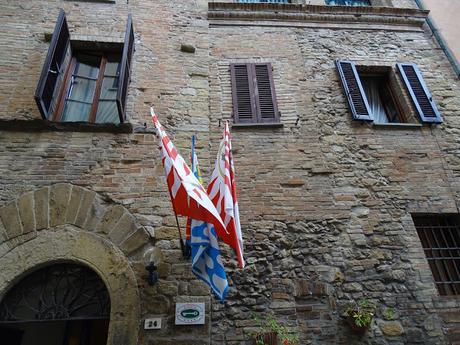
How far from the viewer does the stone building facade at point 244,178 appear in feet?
11.1

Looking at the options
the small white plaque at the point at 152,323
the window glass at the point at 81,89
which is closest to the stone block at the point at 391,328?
the small white plaque at the point at 152,323

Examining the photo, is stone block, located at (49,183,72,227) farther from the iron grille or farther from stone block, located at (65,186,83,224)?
the iron grille

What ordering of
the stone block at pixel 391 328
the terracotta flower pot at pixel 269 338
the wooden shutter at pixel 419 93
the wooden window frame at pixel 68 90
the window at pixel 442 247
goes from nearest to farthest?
the terracotta flower pot at pixel 269 338
the stone block at pixel 391 328
the window at pixel 442 247
the wooden window frame at pixel 68 90
the wooden shutter at pixel 419 93

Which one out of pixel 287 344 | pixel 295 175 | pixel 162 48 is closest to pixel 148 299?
pixel 287 344

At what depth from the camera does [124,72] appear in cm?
434

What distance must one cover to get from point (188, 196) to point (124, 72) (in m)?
2.62

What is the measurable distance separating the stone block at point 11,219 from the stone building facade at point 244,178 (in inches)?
0.9

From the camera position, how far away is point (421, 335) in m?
3.38

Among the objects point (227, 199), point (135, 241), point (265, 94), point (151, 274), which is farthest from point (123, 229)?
point (265, 94)

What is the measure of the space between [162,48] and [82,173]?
260 cm

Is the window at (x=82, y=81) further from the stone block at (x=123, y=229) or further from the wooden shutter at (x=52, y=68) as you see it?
the stone block at (x=123, y=229)

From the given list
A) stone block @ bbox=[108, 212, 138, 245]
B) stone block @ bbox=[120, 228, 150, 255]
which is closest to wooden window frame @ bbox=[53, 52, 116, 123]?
stone block @ bbox=[108, 212, 138, 245]

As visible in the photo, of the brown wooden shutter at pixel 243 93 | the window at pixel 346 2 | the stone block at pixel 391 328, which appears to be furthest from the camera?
the window at pixel 346 2

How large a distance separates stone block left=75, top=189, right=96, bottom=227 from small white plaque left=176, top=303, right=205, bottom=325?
1.46 metres
